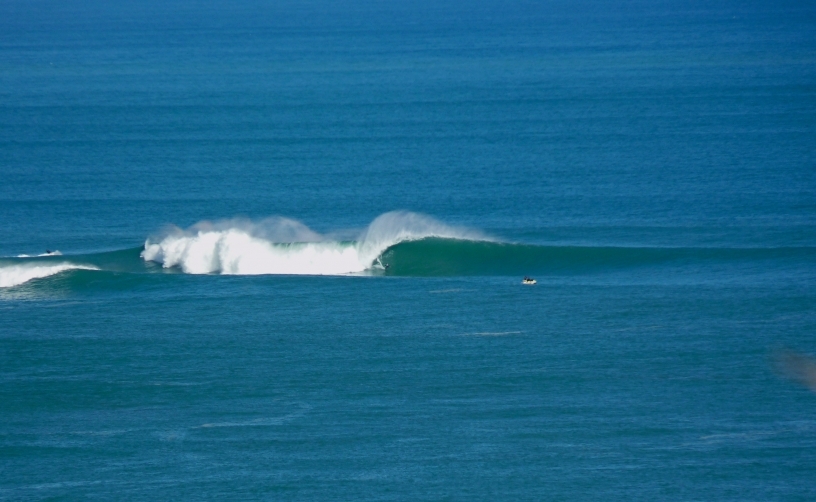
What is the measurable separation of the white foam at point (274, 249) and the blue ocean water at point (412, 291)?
123mm

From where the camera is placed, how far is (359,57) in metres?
125

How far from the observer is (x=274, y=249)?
4975 centimetres

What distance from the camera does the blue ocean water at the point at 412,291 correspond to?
94.8ft

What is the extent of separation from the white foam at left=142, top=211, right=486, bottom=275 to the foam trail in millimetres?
3579

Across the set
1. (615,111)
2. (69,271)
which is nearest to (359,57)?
A: (615,111)

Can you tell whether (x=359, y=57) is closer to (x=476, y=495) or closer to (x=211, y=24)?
(x=211, y=24)

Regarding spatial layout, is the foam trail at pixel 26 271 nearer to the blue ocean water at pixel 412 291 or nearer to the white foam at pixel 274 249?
the blue ocean water at pixel 412 291

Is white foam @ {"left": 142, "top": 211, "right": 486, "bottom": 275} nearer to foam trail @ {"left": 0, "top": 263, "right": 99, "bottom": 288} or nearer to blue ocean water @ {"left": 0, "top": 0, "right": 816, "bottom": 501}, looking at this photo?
blue ocean water @ {"left": 0, "top": 0, "right": 816, "bottom": 501}

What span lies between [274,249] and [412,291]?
8.41m

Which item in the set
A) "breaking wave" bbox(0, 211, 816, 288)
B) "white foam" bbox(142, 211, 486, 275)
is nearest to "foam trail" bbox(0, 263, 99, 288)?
"breaking wave" bbox(0, 211, 816, 288)

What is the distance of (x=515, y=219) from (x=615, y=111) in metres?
33.5

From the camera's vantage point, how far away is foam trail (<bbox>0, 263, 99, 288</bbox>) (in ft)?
151

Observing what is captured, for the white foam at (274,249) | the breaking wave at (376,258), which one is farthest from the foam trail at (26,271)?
the white foam at (274,249)

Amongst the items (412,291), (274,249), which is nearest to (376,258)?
(274,249)
